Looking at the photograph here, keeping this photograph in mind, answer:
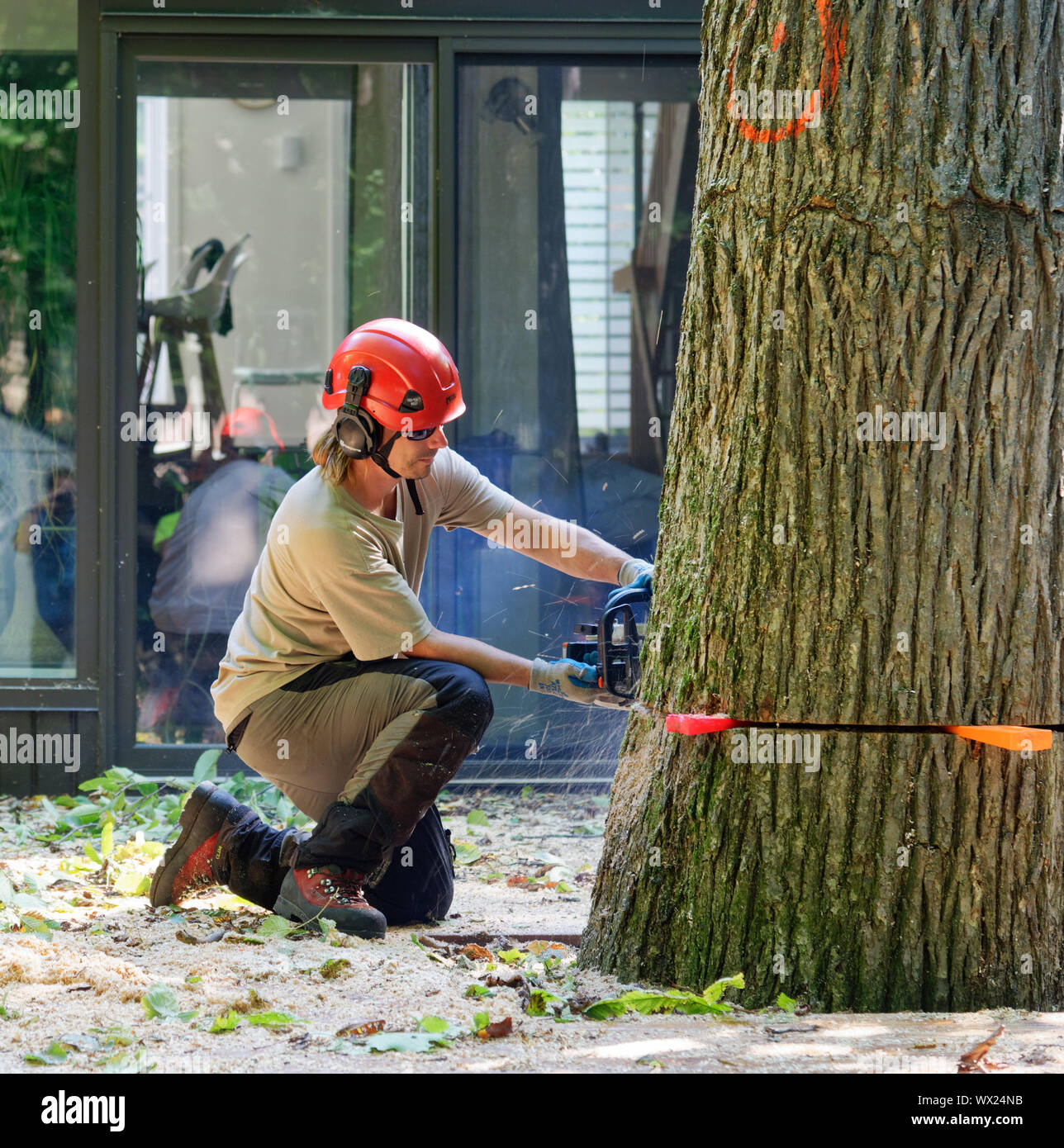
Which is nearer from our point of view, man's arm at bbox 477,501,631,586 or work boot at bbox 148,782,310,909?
work boot at bbox 148,782,310,909

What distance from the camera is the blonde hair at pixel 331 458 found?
344 cm

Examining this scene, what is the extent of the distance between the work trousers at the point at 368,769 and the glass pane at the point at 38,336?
7.83 ft

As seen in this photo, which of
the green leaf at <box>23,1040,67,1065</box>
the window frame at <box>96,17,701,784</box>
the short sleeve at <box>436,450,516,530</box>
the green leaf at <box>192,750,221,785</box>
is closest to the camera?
the green leaf at <box>23,1040,67,1065</box>

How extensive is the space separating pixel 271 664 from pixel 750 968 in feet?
5.62

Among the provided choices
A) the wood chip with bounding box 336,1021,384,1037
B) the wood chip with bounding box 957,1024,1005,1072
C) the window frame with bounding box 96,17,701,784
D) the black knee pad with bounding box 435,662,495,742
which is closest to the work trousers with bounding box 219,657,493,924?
the black knee pad with bounding box 435,662,495,742

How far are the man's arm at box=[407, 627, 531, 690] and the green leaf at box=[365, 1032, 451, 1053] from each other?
1.27 m

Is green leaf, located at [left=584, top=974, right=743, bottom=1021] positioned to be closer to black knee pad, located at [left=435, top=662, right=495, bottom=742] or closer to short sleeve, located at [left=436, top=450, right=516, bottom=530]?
black knee pad, located at [left=435, top=662, right=495, bottom=742]

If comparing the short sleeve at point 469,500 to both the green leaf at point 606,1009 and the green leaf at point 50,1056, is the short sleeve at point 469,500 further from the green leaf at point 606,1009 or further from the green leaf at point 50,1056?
the green leaf at point 50,1056

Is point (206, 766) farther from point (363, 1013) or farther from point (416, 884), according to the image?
point (363, 1013)

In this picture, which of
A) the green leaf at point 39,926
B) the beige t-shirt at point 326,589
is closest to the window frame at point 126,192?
the beige t-shirt at point 326,589

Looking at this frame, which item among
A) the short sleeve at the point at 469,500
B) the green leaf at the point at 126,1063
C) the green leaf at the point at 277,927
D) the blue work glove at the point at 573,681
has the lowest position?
the green leaf at the point at 277,927

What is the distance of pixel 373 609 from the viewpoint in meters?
3.36

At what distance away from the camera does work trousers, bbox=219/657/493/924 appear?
3.33 metres

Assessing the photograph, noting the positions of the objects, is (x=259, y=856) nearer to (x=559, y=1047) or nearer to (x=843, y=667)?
(x=559, y=1047)
